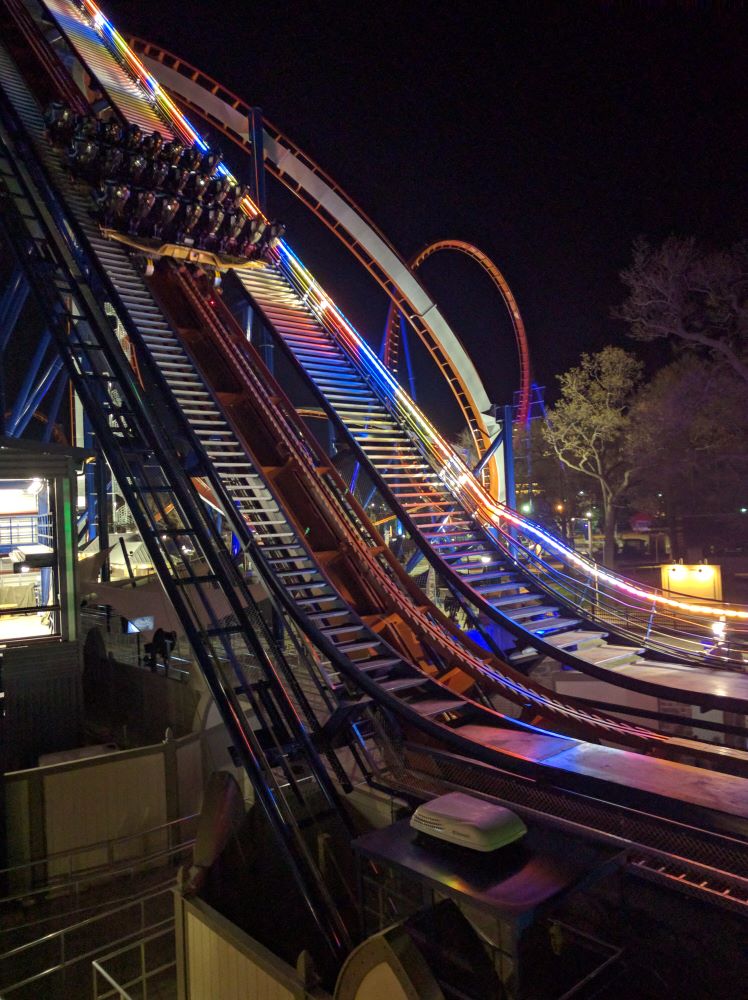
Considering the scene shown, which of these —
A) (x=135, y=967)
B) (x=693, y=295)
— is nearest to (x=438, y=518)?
(x=135, y=967)

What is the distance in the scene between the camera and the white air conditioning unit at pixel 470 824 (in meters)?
3.31

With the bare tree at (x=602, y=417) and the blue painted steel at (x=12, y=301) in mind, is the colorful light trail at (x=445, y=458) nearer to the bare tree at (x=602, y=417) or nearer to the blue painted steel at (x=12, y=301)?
the blue painted steel at (x=12, y=301)

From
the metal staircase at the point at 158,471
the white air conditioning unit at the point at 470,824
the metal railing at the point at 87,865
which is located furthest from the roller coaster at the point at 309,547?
the metal railing at the point at 87,865

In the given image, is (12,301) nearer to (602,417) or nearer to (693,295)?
(693,295)

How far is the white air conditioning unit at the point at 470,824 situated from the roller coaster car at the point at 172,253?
33.3 feet

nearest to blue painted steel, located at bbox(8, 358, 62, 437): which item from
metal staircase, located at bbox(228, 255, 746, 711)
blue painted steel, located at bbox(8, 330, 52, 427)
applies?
blue painted steel, located at bbox(8, 330, 52, 427)

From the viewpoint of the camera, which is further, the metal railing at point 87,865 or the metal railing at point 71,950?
the metal railing at point 87,865

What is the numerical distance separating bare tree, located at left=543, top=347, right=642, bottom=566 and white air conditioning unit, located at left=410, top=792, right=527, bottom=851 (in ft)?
69.2

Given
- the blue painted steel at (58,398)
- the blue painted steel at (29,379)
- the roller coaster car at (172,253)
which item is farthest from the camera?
the blue painted steel at (58,398)

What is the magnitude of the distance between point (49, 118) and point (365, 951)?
1324 cm

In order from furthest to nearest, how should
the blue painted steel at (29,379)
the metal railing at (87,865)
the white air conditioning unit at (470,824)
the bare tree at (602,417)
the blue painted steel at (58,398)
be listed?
1. the bare tree at (602,417)
2. the blue painted steel at (58,398)
3. the blue painted steel at (29,379)
4. the metal railing at (87,865)
5. the white air conditioning unit at (470,824)

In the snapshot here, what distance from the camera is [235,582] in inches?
293

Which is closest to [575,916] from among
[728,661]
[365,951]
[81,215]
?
[365,951]

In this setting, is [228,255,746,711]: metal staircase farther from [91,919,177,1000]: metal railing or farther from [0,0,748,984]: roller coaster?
[91,919,177,1000]: metal railing
